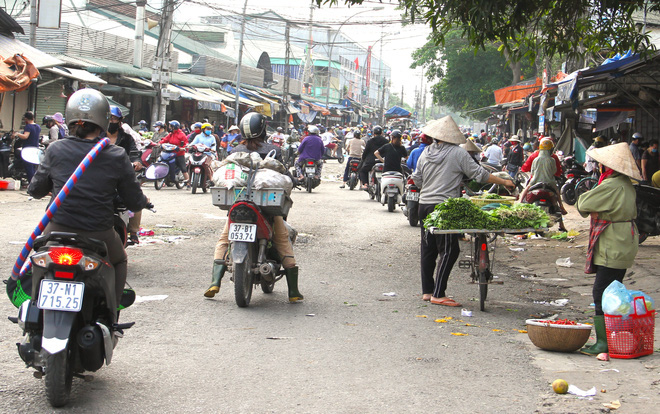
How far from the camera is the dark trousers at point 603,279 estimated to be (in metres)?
5.92

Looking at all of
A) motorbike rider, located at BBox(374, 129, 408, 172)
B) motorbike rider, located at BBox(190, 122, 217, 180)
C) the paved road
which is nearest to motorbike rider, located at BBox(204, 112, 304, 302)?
the paved road

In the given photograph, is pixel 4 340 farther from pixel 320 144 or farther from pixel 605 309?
pixel 320 144

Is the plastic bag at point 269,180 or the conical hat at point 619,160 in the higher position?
the conical hat at point 619,160

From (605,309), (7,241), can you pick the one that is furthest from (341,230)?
(605,309)

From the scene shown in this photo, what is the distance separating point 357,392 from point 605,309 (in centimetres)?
219

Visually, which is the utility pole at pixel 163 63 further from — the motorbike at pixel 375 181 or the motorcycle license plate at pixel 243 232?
the motorcycle license plate at pixel 243 232

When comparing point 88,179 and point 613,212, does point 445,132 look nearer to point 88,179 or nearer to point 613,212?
point 613,212

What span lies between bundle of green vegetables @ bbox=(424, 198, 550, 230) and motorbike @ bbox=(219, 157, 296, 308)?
4.55 feet

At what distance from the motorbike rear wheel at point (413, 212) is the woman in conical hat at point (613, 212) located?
7.32 meters

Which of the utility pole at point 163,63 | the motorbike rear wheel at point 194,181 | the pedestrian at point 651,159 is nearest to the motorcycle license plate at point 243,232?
the motorbike rear wheel at point 194,181

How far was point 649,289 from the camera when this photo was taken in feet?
27.7

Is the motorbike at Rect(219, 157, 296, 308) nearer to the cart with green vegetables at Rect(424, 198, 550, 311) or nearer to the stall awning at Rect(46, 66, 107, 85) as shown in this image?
the cart with green vegetables at Rect(424, 198, 550, 311)

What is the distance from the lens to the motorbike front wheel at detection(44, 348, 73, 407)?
379cm

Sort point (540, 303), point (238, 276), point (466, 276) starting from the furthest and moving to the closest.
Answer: point (466, 276) < point (540, 303) < point (238, 276)
